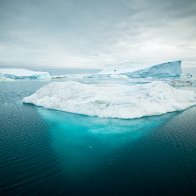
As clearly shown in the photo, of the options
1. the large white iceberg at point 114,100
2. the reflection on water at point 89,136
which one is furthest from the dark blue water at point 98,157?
the large white iceberg at point 114,100

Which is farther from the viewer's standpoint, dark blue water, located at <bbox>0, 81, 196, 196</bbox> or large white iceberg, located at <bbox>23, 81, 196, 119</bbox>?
large white iceberg, located at <bbox>23, 81, 196, 119</bbox>

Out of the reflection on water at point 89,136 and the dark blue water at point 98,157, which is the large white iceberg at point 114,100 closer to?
the reflection on water at point 89,136

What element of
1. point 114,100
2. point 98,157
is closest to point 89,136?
point 98,157

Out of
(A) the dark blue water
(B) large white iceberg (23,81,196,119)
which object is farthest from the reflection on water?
(B) large white iceberg (23,81,196,119)

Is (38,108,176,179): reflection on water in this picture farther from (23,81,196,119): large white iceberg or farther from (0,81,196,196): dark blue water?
(23,81,196,119): large white iceberg

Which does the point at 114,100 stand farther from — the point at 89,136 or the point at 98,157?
the point at 98,157

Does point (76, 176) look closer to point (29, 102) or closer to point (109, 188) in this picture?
point (109, 188)
